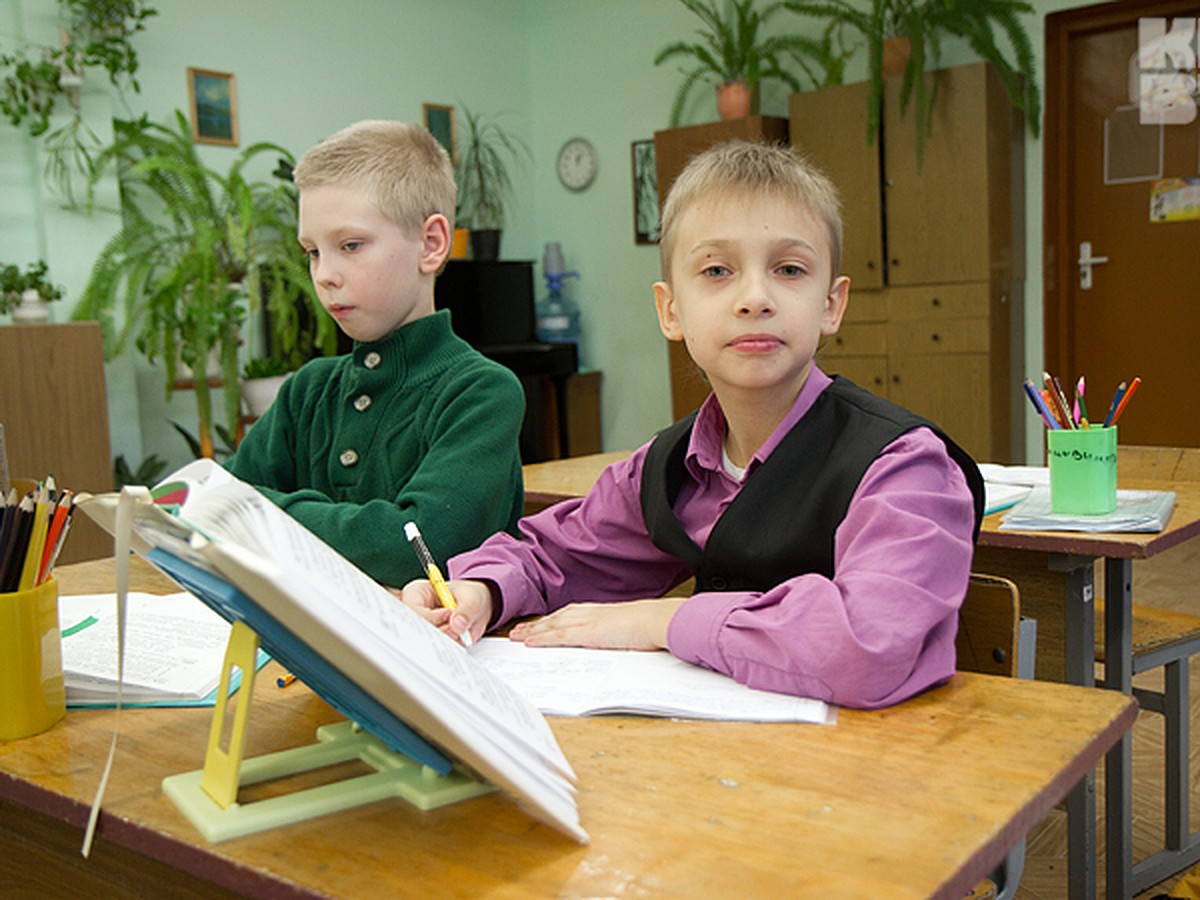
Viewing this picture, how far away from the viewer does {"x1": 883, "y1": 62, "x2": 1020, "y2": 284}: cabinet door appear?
16.1 ft

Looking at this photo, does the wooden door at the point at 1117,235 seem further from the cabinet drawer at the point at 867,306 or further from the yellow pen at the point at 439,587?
the yellow pen at the point at 439,587

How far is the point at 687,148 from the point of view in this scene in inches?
225

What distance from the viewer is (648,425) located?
6.61 m

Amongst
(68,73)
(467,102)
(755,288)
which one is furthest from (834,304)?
(467,102)

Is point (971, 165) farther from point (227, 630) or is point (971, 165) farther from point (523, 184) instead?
point (227, 630)

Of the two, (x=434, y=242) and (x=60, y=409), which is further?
(x=60, y=409)

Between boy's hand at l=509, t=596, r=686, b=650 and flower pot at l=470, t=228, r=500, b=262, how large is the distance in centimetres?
530

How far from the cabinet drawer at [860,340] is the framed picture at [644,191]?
1.36m

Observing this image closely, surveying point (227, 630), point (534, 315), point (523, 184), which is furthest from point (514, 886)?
point (523, 184)

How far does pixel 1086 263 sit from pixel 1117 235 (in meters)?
0.18

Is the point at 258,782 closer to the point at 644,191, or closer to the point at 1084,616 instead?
the point at 1084,616

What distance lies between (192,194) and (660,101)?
2618mm

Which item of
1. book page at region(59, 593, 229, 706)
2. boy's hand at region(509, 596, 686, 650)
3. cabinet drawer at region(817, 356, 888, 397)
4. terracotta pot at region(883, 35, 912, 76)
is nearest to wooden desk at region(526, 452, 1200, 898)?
boy's hand at region(509, 596, 686, 650)

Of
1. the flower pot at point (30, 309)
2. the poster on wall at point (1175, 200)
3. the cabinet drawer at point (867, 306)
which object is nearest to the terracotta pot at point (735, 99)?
the cabinet drawer at point (867, 306)
